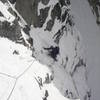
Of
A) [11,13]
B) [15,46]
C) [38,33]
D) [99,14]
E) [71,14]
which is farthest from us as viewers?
[99,14]

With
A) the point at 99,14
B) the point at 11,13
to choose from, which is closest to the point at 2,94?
the point at 11,13

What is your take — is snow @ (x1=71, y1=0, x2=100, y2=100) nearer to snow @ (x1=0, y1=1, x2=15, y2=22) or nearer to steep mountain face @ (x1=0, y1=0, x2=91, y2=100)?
steep mountain face @ (x1=0, y1=0, x2=91, y2=100)

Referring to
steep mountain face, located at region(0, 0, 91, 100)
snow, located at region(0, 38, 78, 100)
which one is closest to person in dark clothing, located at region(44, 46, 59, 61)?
steep mountain face, located at region(0, 0, 91, 100)

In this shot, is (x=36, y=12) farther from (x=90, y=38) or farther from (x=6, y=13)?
(x=90, y=38)

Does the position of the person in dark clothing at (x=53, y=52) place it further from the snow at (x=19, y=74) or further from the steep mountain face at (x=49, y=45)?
the snow at (x=19, y=74)

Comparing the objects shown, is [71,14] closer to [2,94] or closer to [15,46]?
[15,46]

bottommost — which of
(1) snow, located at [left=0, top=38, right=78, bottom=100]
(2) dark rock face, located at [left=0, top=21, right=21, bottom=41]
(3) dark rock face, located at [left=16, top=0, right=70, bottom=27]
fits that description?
(1) snow, located at [left=0, top=38, right=78, bottom=100]
